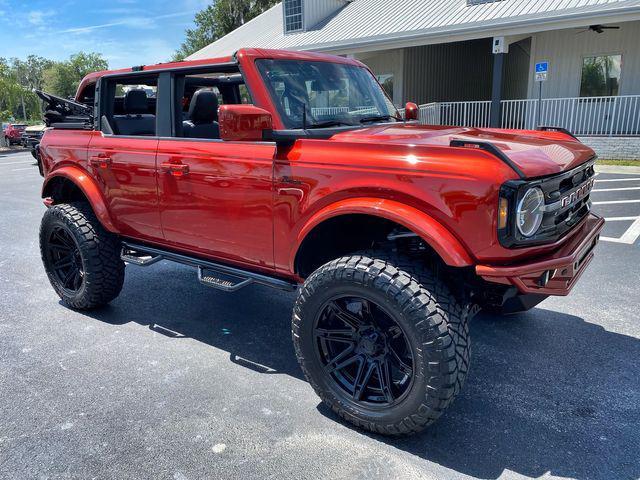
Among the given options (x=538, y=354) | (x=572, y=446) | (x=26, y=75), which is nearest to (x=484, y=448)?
(x=572, y=446)

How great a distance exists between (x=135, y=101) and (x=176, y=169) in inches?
46.6

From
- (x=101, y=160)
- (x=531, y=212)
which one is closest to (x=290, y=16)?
(x=101, y=160)

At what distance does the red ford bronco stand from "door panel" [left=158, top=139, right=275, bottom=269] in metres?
0.01

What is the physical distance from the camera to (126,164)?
3.75 meters

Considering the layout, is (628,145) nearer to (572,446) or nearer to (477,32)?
(477,32)

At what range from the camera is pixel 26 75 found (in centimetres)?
11462

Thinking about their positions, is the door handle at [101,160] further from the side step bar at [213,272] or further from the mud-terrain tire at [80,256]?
the side step bar at [213,272]

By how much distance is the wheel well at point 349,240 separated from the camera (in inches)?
109

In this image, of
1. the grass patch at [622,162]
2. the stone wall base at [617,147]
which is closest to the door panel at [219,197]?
the grass patch at [622,162]

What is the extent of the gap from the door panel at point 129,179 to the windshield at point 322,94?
106 cm

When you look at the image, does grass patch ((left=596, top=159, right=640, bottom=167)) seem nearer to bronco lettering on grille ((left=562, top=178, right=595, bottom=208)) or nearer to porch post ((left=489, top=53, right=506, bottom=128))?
porch post ((left=489, top=53, right=506, bottom=128))

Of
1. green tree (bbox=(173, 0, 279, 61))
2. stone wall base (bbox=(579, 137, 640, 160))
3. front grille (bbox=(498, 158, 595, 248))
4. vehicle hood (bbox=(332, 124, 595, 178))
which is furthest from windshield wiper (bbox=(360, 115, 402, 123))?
green tree (bbox=(173, 0, 279, 61))

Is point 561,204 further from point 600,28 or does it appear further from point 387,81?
point 387,81

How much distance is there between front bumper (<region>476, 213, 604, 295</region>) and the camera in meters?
2.26
